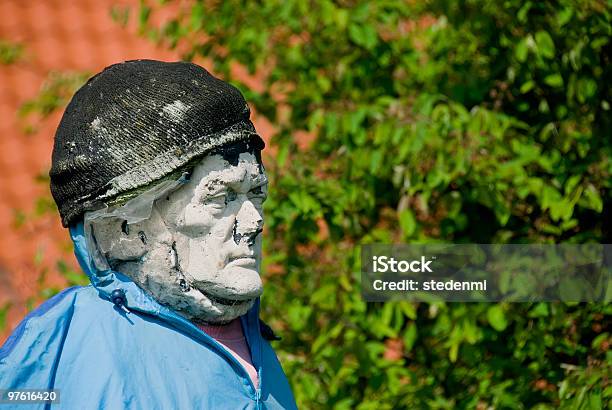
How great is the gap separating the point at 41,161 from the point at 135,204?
12.0 ft

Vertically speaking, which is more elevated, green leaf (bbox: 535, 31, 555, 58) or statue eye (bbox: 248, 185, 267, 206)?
green leaf (bbox: 535, 31, 555, 58)

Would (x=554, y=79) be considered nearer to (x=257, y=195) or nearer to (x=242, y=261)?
(x=257, y=195)

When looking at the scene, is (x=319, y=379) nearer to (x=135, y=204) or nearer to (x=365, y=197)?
(x=365, y=197)

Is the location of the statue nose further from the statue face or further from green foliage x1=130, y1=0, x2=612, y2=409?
green foliage x1=130, y1=0, x2=612, y2=409

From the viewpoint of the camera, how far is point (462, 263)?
3381mm

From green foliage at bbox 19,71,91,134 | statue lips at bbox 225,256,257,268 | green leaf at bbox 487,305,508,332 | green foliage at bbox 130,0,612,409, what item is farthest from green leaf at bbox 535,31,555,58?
green foliage at bbox 19,71,91,134

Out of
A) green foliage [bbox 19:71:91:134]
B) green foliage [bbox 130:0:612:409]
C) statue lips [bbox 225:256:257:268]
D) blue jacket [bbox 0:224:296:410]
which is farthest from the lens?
green foliage [bbox 19:71:91:134]

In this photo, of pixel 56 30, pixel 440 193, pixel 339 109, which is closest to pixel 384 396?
pixel 440 193

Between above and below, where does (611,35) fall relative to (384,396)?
above

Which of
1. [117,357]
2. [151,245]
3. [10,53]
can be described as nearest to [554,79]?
[151,245]

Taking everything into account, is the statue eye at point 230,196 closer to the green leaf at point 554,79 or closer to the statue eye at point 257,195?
the statue eye at point 257,195

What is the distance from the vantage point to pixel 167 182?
207 cm

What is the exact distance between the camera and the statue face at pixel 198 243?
2104 millimetres

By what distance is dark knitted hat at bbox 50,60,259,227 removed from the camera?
2.06 metres
